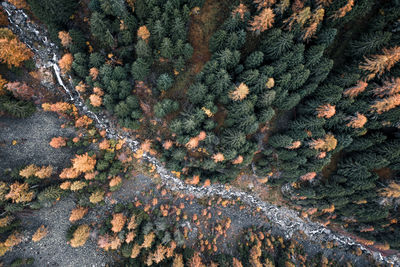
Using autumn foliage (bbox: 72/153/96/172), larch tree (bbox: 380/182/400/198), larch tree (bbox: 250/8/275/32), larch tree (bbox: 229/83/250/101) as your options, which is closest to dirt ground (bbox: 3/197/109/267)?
autumn foliage (bbox: 72/153/96/172)

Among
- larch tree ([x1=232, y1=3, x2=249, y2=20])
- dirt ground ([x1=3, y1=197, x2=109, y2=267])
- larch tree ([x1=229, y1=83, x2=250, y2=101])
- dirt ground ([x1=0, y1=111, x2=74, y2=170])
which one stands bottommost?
dirt ground ([x1=3, y1=197, x2=109, y2=267])

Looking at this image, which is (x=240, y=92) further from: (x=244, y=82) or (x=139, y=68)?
(x=139, y=68)

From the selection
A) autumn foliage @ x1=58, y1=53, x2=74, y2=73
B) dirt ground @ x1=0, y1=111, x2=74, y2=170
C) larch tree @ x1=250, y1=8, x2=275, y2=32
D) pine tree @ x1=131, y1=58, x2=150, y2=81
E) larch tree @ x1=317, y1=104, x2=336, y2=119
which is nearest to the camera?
larch tree @ x1=250, y1=8, x2=275, y2=32

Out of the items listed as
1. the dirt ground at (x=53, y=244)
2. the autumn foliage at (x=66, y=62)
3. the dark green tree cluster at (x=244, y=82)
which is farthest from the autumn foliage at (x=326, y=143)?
the dirt ground at (x=53, y=244)

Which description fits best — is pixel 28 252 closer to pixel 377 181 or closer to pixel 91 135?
pixel 91 135

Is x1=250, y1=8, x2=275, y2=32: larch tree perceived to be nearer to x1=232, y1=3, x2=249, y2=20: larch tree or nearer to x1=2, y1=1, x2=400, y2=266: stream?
x1=232, y1=3, x2=249, y2=20: larch tree

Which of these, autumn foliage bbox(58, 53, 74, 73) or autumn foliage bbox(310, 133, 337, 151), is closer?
autumn foliage bbox(58, 53, 74, 73)

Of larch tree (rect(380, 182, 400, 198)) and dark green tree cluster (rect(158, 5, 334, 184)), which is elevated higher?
dark green tree cluster (rect(158, 5, 334, 184))

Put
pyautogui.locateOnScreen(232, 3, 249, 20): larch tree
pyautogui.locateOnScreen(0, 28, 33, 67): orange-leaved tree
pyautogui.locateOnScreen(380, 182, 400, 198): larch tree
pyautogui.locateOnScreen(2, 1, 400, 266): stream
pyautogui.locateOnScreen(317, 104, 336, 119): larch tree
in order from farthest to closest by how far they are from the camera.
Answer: pyautogui.locateOnScreen(380, 182, 400, 198): larch tree
pyautogui.locateOnScreen(2, 1, 400, 266): stream
pyautogui.locateOnScreen(317, 104, 336, 119): larch tree
pyautogui.locateOnScreen(0, 28, 33, 67): orange-leaved tree
pyautogui.locateOnScreen(232, 3, 249, 20): larch tree

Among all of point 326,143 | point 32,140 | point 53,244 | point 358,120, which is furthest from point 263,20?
point 53,244
